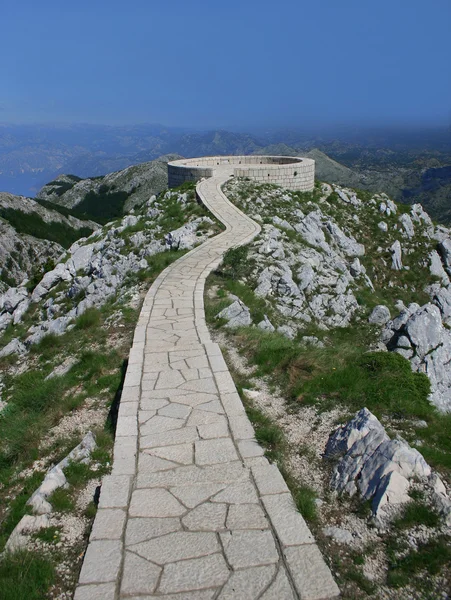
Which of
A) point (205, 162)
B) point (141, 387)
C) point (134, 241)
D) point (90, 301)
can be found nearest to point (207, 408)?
point (141, 387)

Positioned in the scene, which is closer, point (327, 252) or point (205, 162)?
point (327, 252)

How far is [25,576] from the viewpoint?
394cm

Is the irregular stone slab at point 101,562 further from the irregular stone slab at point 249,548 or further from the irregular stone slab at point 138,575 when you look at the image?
the irregular stone slab at point 249,548

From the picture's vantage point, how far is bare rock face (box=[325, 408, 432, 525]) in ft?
15.6

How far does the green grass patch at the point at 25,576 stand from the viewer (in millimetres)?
3797

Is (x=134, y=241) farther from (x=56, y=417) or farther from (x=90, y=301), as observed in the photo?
(x=56, y=417)

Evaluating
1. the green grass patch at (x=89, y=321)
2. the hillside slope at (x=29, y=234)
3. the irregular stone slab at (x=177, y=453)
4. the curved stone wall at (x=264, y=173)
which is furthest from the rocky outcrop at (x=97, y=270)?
the hillside slope at (x=29, y=234)

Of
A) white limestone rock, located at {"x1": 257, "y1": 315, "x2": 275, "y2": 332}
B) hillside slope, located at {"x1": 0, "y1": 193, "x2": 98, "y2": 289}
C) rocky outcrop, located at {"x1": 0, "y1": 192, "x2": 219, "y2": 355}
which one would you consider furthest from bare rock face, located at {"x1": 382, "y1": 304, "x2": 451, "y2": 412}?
hillside slope, located at {"x1": 0, "y1": 193, "x2": 98, "y2": 289}

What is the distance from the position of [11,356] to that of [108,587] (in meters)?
9.07

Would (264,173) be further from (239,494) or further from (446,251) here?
(239,494)

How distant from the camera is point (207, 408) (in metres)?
6.52

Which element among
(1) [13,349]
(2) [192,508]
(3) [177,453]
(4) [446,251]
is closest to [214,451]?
(3) [177,453]

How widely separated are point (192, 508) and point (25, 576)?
5.30ft

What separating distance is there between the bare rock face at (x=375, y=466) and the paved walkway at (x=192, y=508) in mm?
831
